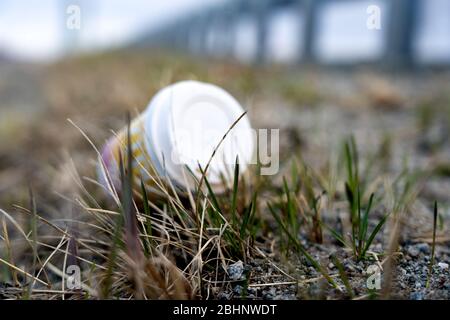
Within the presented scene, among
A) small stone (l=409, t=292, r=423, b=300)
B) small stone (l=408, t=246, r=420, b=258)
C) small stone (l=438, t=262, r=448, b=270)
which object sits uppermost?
small stone (l=408, t=246, r=420, b=258)

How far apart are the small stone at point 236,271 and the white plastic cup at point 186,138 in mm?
220

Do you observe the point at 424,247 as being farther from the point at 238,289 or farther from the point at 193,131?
the point at 193,131

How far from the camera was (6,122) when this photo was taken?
2.72 m

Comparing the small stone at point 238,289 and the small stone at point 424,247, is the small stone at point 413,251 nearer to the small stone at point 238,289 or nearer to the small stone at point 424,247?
the small stone at point 424,247

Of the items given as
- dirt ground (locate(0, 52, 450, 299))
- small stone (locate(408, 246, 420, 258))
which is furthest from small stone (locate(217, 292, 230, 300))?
small stone (locate(408, 246, 420, 258))

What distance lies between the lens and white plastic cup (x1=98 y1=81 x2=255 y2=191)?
99 cm

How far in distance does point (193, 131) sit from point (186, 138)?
37 millimetres

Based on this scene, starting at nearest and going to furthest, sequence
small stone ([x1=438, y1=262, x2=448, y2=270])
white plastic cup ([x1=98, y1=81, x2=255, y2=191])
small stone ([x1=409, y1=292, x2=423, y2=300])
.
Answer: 1. small stone ([x1=409, y1=292, x2=423, y2=300])
2. small stone ([x1=438, y1=262, x2=448, y2=270])
3. white plastic cup ([x1=98, y1=81, x2=255, y2=191])

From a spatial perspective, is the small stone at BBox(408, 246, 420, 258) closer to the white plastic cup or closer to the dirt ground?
the dirt ground

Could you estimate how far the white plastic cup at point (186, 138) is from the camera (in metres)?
0.99

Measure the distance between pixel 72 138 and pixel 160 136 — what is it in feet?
4.46

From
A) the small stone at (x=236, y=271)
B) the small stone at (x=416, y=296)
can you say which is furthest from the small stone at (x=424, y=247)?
the small stone at (x=236, y=271)

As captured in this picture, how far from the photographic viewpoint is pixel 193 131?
1051mm
